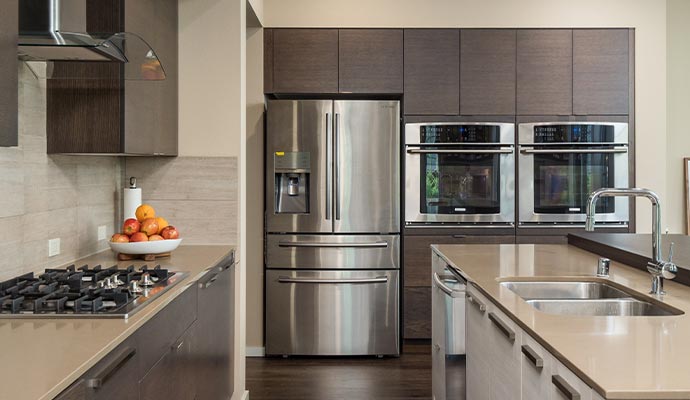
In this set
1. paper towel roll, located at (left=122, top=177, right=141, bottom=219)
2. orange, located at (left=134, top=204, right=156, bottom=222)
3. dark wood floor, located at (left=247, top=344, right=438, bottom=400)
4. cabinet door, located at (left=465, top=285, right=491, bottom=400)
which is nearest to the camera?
cabinet door, located at (left=465, top=285, right=491, bottom=400)

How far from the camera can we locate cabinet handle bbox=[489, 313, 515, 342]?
6.55 feet

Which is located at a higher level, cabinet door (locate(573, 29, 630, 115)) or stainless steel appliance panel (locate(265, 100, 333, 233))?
cabinet door (locate(573, 29, 630, 115))

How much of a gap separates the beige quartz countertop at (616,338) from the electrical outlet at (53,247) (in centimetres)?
177

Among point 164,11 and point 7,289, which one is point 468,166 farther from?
point 7,289

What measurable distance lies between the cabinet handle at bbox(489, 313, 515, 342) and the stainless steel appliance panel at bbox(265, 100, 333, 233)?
107 inches

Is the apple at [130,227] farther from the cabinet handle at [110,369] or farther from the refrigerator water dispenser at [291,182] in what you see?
the refrigerator water dispenser at [291,182]

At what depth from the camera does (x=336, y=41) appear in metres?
5.06

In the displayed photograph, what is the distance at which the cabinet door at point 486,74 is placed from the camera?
16.7ft

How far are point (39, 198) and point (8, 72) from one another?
1.24 m

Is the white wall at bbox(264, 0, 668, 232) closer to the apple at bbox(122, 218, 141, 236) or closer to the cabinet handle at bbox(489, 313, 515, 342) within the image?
the apple at bbox(122, 218, 141, 236)

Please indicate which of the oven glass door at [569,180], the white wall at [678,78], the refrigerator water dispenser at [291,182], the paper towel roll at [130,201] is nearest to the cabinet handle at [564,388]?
the paper towel roll at [130,201]

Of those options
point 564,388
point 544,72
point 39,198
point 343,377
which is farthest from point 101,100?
point 544,72

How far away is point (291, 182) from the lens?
4941mm

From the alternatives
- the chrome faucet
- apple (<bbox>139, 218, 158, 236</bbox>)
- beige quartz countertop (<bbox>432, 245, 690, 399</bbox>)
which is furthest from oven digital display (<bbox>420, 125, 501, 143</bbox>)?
the chrome faucet
